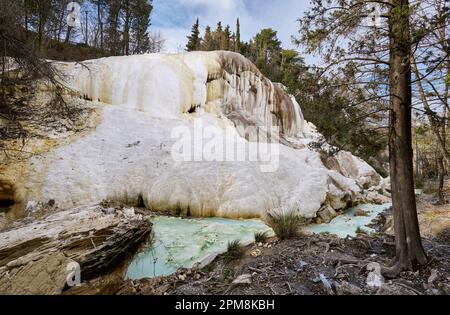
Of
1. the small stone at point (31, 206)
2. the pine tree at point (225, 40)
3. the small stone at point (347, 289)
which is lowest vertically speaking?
the small stone at point (347, 289)

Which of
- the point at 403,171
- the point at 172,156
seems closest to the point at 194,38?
the point at 172,156

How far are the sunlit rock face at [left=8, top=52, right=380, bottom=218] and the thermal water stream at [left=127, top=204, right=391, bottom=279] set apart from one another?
0.73 meters

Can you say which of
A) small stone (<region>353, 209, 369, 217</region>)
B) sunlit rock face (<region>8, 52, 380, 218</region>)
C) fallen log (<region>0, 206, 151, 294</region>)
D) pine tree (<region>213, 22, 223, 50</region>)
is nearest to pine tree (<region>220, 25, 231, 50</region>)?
pine tree (<region>213, 22, 223, 50</region>)

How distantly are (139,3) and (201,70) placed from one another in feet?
43.8

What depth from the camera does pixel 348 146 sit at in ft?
11.8

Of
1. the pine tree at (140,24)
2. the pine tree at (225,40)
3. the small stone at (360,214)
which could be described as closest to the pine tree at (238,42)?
the pine tree at (225,40)

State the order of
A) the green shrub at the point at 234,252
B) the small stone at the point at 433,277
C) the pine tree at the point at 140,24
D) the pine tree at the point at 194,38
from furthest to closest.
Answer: the pine tree at the point at 194,38, the pine tree at the point at 140,24, the green shrub at the point at 234,252, the small stone at the point at 433,277

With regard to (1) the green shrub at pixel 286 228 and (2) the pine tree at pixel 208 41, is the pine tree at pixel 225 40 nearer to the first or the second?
(2) the pine tree at pixel 208 41

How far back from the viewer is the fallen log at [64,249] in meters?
3.21

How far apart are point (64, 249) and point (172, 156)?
5075mm

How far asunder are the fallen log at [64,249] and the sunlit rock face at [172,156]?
217cm

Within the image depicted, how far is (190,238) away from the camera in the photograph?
543 centimetres
